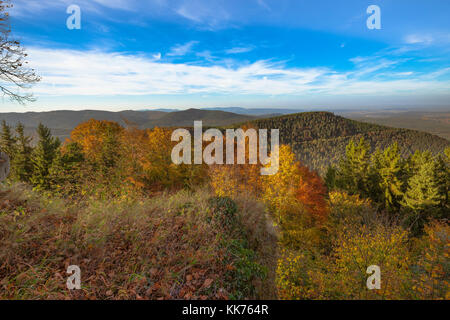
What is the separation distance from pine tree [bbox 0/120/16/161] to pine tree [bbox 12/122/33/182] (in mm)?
481

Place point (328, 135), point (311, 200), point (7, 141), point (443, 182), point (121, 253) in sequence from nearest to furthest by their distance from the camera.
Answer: point (121, 253) < point (311, 200) < point (7, 141) < point (443, 182) < point (328, 135)

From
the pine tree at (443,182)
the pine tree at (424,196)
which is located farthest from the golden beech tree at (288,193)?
the pine tree at (443,182)

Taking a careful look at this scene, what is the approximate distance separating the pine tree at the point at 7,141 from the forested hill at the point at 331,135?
132 m

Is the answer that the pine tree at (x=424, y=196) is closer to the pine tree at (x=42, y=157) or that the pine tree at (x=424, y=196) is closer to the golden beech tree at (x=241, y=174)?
the golden beech tree at (x=241, y=174)

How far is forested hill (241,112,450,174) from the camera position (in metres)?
144

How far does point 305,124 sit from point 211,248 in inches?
7343

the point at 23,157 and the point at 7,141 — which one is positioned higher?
the point at 7,141

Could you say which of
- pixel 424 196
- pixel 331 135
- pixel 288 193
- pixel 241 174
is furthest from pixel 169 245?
pixel 331 135

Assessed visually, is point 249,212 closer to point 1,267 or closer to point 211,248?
point 211,248

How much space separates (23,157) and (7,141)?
300 cm

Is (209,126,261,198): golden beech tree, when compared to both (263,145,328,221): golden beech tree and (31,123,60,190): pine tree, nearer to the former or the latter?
(263,145,328,221): golden beech tree

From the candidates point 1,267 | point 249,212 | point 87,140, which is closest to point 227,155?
point 249,212

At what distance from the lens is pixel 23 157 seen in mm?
23547

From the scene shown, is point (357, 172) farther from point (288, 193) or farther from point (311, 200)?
point (288, 193)
